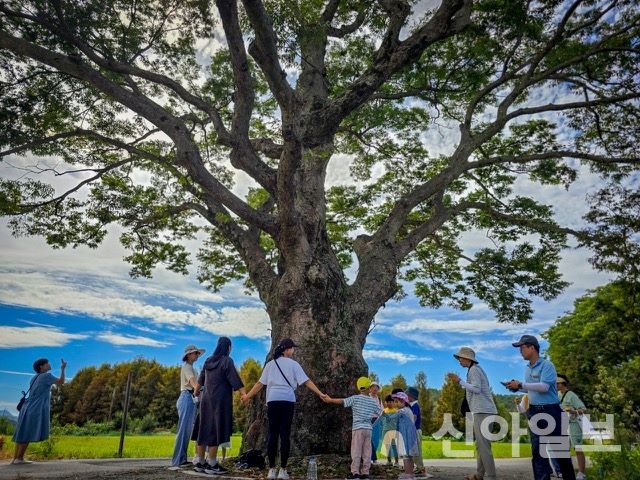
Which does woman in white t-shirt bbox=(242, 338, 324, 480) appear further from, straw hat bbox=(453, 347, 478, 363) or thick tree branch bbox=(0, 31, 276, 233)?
thick tree branch bbox=(0, 31, 276, 233)

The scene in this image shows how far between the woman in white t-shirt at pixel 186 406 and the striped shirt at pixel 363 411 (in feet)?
8.94

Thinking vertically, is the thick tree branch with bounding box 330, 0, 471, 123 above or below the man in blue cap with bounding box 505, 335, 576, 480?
above

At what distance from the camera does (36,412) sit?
309 inches

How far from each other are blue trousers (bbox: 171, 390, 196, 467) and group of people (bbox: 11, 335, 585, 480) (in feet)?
0.05

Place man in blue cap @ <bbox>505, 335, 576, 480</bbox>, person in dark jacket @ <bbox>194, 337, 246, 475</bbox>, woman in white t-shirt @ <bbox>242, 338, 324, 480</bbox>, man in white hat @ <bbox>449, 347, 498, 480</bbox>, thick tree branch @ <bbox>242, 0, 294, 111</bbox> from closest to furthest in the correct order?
1. man in blue cap @ <bbox>505, 335, 576, 480</bbox>
2. woman in white t-shirt @ <bbox>242, 338, 324, 480</bbox>
3. man in white hat @ <bbox>449, 347, 498, 480</bbox>
4. thick tree branch @ <bbox>242, 0, 294, 111</bbox>
5. person in dark jacket @ <bbox>194, 337, 246, 475</bbox>

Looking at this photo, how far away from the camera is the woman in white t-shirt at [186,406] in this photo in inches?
282

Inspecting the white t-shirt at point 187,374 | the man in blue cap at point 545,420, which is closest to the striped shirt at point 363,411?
the man in blue cap at point 545,420

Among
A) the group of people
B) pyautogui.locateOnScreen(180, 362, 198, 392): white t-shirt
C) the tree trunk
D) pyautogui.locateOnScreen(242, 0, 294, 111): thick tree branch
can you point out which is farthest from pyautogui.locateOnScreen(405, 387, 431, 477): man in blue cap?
pyautogui.locateOnScreen(242, 0, 294, 111): thick tree branch

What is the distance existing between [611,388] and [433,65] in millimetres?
9823

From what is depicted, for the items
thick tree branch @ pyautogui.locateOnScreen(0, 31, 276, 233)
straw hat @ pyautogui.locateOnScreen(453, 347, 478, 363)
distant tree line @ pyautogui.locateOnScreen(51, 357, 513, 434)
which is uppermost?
thick tree branch @ pyautogui.locateOnScreen(0, 31, 276, 233)

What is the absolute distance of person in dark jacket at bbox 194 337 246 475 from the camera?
20.6 feet

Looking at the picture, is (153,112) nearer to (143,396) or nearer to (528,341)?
(528,341)

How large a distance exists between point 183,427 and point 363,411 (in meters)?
3.21

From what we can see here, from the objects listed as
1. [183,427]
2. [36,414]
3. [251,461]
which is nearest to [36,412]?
[36,414]
